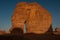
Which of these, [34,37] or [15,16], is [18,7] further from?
[34,37]

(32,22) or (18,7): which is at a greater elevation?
(18,7)

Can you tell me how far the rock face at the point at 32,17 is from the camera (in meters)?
58.3

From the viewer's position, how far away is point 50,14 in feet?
200

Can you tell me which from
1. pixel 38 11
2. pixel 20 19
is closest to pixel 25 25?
pixel 20 19

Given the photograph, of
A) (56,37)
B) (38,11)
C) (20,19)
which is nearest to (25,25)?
(20,19)

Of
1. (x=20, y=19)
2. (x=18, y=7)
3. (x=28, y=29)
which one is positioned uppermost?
(x=18, y=7)

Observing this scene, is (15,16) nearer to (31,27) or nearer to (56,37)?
(31,27)

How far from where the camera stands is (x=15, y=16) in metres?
59.2

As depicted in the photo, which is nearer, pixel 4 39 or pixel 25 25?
pixel 4 39

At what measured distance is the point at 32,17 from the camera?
60.0 meters

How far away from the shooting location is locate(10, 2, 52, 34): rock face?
58278 millimetres

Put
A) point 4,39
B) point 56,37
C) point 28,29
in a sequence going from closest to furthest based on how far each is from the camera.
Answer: point 4,39 < point 56,37 < point 28,29

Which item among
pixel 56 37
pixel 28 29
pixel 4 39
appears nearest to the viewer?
Result: pixel 4 39

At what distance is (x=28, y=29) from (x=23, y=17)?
18.4 feet
